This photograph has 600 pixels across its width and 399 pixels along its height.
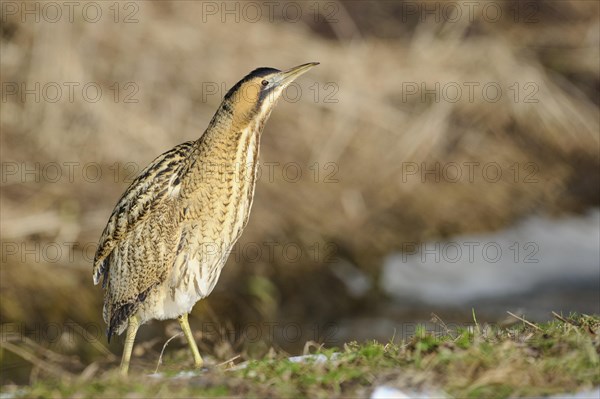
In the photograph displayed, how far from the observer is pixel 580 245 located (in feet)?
32.9

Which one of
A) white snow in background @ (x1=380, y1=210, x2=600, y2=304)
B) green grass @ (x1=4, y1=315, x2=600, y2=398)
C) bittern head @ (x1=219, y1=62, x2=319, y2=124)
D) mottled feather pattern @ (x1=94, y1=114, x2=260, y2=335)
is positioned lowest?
white snow in background @ (x1=380, y1=210, x2=600, y2=304)

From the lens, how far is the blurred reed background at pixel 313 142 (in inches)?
341

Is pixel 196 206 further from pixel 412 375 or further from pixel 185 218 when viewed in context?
pixel 412 375

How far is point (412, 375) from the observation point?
3.64 meters

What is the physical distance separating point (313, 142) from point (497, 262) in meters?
2.27

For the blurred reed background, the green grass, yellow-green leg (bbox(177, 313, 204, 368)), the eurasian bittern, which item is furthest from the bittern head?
the blurred reed background

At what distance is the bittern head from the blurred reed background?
9.00 feet

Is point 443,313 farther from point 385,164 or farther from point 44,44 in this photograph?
point 44,44

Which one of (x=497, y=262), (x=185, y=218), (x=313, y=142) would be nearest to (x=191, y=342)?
(x=185, y=218)

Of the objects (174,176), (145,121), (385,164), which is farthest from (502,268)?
(174,176)

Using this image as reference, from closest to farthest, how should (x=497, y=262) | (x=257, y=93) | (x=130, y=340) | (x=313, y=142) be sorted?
(x=257, y=93) < (x=130, y=340) < (x=497, y=262) < (x=313, y=142)

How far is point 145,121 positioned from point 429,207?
114 inches

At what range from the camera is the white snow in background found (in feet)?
30.9

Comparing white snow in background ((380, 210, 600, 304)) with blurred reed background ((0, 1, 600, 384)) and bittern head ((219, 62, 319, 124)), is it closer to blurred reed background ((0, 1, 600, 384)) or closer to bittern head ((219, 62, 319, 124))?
blurred reed background ((0, 1, 600, 384))
